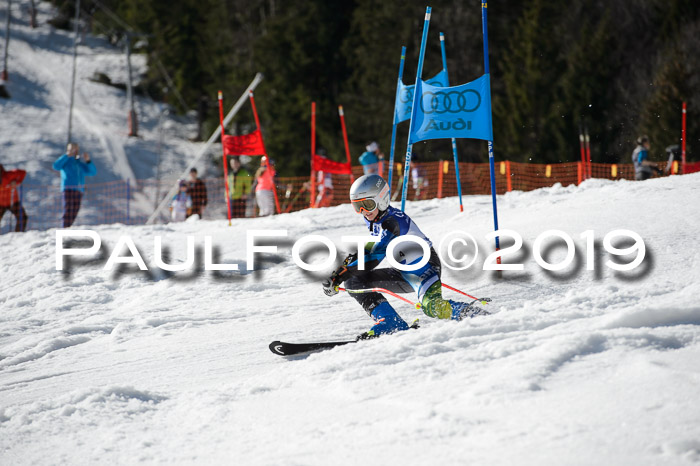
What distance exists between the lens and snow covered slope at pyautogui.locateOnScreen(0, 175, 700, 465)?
3320 millimetres

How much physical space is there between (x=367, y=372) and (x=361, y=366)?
11 cm

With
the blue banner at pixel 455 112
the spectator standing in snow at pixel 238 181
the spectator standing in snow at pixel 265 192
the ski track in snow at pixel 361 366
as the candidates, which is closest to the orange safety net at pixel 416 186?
the spectator standing in snow at pixel 238 181

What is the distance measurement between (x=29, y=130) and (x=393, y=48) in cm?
1701

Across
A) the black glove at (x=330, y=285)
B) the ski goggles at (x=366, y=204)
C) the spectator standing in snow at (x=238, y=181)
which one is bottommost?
the black glove at (x=330, y=285)

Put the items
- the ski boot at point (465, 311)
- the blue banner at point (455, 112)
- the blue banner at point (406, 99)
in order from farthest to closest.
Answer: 1. the blue banner at point (406, 99)
2. the blue banner at point (455, 112)
3. the ski boot at point (465, 311)

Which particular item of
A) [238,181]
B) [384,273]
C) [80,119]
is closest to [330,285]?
[384,273]

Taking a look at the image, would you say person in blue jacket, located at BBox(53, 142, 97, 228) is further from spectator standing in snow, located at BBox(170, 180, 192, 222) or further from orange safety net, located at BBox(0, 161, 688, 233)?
orange safety net, located at BBox(0, 161, 688, 233)

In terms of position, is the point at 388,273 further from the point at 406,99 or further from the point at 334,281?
the point at 406,99

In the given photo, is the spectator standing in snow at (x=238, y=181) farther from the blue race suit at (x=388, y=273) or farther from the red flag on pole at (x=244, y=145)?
the blue race suit at (x=388, y=273)

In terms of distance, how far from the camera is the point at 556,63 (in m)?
24.6

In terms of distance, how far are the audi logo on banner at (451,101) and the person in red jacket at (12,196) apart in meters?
8.48

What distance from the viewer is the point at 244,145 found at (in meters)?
12.0

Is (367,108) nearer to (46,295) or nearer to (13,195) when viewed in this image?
(13,195)

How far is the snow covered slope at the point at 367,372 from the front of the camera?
3.32 m
